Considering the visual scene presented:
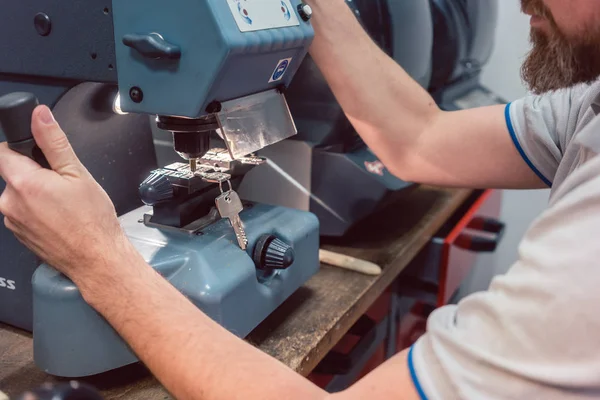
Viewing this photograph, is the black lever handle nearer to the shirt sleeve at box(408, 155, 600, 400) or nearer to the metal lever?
the metal lever

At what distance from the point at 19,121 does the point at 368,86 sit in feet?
1.78

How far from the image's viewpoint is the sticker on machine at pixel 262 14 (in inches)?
22.4

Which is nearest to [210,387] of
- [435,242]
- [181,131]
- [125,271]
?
[125,271]

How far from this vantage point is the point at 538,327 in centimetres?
44

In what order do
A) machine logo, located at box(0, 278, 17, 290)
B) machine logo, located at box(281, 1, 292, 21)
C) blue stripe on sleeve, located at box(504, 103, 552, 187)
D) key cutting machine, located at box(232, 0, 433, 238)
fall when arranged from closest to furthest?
machine logo, located at box(281, 1, 292, 21), machine logo, located at box(0, 278, 17, 290), blue stripe on sleeve, located at box(504, 103, 552, 187), key cutting machine, located at box(232, 0, 433, 238)

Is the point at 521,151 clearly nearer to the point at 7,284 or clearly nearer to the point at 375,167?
the point at 375,167

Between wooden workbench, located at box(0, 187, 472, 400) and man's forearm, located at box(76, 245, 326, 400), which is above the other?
man's forearm, located at box(76, 245, 326, 400)

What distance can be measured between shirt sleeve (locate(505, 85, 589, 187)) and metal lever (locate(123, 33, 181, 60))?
546mm

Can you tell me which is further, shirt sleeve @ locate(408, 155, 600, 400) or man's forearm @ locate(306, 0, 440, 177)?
man's forearm @ locate(306, 0, 440, 177)

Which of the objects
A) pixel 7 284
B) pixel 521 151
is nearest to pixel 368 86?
pixel 521 151

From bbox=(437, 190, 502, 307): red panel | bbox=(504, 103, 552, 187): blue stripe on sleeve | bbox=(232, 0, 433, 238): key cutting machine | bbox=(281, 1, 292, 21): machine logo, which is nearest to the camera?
bbox=(281, 1, 292, 21): machine logo

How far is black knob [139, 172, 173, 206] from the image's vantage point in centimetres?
72

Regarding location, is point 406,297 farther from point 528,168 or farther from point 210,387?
point 210,387

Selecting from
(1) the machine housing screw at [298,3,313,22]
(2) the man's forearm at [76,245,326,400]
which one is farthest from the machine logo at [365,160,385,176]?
(2) the man's forearm at [76,245,326,400]
